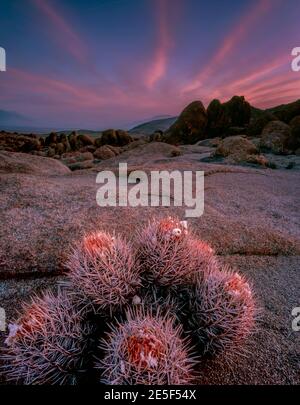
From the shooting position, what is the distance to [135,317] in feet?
5.46

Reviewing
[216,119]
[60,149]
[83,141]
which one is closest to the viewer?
[60,149]

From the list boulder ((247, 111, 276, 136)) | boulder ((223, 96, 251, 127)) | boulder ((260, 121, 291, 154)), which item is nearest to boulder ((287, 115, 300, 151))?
boulder ((260, 121, 291, 154))

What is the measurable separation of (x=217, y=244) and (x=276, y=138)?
46.1 ft

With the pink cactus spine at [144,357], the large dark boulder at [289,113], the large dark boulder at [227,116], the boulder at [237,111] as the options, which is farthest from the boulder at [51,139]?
the pink cactus spine at [144,357]

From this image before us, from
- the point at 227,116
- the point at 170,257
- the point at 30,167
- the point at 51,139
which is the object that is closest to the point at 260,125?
the point at 227,116

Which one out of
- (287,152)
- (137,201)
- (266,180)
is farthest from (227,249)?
(287,152)

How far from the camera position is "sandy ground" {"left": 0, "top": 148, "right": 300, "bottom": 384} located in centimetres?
197

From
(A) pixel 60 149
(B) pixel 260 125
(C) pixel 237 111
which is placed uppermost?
(C) pixel 237 111

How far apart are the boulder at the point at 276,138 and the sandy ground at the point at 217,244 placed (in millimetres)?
10485

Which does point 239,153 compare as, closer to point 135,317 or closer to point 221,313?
point 221,313

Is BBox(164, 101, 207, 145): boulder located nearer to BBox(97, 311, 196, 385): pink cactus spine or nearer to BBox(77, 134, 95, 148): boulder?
BBox(77, 134, 95, 148): boulder

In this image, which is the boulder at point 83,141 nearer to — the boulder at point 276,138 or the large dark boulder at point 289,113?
the boulder at point 276,138

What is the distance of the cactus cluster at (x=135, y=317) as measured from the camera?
1397 millimetres
